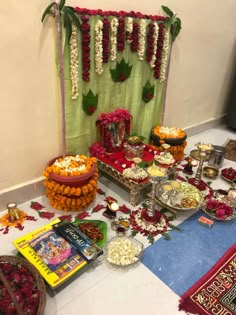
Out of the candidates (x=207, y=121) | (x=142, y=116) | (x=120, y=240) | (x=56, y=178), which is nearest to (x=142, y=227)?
(x=120, y=240)

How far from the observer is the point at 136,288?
1.32 metres

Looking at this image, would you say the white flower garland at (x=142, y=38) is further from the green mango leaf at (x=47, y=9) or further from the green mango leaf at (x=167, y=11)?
the green mango leaf at (x=47, y=9)

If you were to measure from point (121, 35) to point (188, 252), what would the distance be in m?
1.44

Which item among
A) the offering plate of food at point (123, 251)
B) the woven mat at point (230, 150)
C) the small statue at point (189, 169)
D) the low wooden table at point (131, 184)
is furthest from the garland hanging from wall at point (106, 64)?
the woven mat at point (230, 150)

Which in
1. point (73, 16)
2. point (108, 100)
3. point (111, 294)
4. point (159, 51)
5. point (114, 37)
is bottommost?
point (111, 294)

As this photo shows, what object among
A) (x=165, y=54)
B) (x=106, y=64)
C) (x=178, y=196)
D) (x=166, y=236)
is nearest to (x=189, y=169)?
(x=178, y=196)

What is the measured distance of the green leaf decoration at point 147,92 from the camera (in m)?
2.20

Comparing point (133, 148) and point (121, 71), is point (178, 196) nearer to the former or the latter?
point (133, 148)

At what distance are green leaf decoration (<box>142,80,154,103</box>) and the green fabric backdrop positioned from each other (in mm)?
28

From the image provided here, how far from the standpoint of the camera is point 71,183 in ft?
5.42

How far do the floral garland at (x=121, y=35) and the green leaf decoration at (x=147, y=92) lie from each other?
39 centimetres

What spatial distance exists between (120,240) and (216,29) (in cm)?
223

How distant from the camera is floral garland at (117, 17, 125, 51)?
5.99 feet

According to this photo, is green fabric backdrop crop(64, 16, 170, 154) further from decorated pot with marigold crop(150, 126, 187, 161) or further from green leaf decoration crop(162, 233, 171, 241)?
green leaf decoration crop(162, 233, 171, 241)
